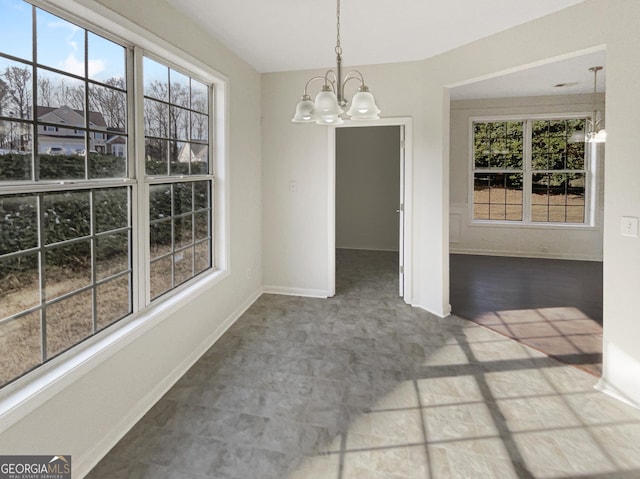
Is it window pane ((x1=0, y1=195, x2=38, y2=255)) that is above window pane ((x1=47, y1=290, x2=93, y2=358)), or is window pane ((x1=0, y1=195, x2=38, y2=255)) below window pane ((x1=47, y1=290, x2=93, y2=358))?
above

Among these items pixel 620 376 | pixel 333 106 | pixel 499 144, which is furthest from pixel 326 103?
pixel 499 144

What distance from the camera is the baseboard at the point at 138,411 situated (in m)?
1.97

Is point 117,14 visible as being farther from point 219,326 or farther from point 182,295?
point 219,326

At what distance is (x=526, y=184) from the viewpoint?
6930mm

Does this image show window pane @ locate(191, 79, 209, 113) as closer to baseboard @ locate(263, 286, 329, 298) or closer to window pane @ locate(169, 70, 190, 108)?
window pane @ locate(169, 70, 190, 108)

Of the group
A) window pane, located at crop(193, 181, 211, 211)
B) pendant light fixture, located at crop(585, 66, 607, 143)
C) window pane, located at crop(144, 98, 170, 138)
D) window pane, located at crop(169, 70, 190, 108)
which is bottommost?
window pane, located at crop(193, 181, 211, 211)

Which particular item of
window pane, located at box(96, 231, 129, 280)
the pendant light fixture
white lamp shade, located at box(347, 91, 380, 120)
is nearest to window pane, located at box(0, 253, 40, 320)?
window pane, located at box(96, 231, 129, 280)

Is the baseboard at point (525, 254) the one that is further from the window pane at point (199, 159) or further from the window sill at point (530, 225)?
the window pane at point (199, 159)

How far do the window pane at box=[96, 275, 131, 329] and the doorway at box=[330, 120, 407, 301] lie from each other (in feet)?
17.9

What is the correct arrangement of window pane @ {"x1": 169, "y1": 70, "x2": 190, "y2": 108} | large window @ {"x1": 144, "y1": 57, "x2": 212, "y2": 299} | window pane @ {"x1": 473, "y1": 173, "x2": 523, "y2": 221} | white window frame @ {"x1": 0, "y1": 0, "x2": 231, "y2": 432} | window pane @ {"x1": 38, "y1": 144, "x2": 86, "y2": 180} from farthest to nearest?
window pane @ {"x1": 473, "y1": 173, "x2": 523, "y2": 221} < window pane @ {"x1": 169, "y1": 70, "x2": 190, "y2": 108} < large window @ {"x1": 144, "y1": 57, "x2": 212, "y2": 299} < window pane @ {"x1": 38, "y1": 144, "x2": 86, "y2": 180} < white window frame @ {"x1": 0, "y1": 0, "x2": 231, "y2": 432}

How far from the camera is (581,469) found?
1.95 meters

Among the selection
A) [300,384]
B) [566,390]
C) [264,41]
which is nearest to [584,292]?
[566,390]

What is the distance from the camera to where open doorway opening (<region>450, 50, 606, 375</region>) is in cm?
577

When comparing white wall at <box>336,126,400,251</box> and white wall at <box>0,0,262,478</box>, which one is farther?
white wall at <box>336,126,400,251</box>
